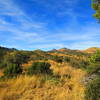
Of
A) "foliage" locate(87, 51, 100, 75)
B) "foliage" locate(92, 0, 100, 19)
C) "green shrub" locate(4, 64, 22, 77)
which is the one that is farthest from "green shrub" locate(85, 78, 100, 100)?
"green shrub" locate(4, 64, 22, 77)

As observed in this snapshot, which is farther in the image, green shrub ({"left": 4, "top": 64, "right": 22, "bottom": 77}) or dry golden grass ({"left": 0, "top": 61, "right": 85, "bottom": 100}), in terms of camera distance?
green shrub ({"left": 4, "top": 64, "right": 22, "bottom": 77})

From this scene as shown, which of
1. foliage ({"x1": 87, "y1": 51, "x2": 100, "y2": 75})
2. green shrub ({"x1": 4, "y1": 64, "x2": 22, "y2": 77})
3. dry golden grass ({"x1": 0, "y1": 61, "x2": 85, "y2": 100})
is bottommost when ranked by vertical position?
dry golden grass ({"x1": 0, "y1": 61, "x2": 85, "y2": 100})

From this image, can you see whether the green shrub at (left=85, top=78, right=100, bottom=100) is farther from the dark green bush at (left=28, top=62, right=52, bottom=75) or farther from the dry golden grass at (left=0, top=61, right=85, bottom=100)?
the dark green bush at (left=28, top=62, right=52, bottom=75)

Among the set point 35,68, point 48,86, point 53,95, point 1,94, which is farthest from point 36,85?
point 35,68

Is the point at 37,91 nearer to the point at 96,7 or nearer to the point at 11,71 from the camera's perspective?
the point at 11,71

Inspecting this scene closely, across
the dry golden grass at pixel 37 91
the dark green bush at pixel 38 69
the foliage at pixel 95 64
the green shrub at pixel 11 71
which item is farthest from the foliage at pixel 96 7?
the green shrub at pixel 11 71

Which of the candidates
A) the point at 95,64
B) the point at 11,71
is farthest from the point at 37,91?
the point at 11,71

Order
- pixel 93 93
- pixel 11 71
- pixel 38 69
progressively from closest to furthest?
pixel 93 93
pixel 11 71
pixel 38 69

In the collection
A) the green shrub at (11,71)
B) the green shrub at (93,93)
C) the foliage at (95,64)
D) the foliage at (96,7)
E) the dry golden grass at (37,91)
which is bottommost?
the dry golden grass at (37,91)

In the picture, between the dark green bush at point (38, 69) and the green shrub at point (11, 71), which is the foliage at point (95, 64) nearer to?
the dark green bush at point (38, 69)

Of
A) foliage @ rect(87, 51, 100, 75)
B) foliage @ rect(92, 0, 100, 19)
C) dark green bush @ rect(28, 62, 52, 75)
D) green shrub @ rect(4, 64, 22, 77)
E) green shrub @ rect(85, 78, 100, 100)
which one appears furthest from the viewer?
dark green bush @ rect(28, 62, 52, 75)

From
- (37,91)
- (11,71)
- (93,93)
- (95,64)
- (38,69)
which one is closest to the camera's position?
(93,93)

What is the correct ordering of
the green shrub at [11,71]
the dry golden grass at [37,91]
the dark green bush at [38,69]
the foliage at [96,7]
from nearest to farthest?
the dry golden grass at [37,91] < the foliage at [96,7] < the green shrub at [11,71] < the dark green bush at [38,69]

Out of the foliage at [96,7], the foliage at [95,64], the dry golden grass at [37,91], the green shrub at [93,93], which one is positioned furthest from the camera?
the foliage at [96,7]
